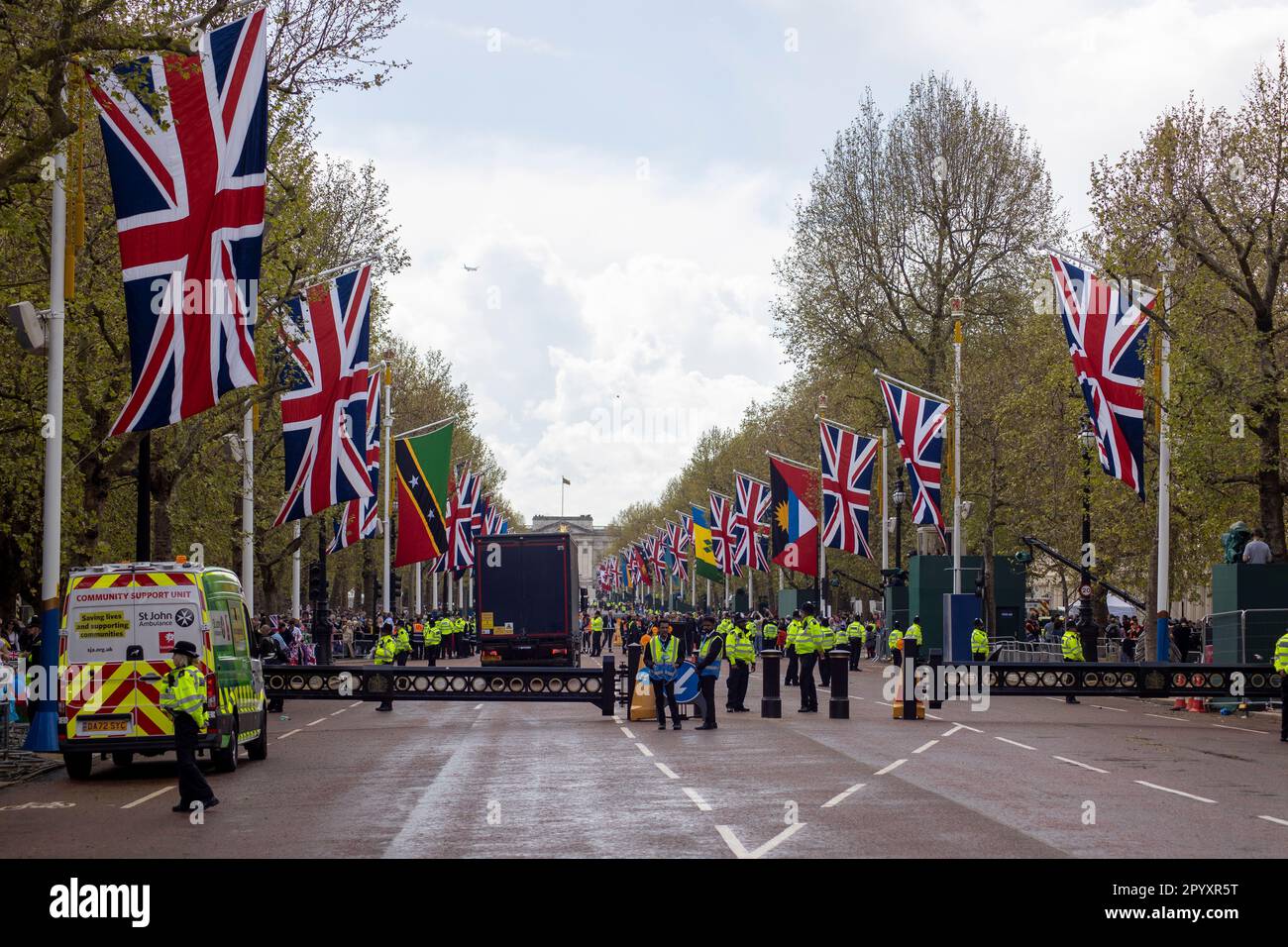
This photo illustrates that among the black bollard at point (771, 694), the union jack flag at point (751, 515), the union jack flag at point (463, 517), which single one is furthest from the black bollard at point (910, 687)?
the union jack flag at point (751, 515)

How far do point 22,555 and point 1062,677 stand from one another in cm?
2196

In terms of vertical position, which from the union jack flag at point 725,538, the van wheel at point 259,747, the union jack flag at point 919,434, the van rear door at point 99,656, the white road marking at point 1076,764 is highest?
the union jack flag at point 919,434

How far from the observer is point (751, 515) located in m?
63.6

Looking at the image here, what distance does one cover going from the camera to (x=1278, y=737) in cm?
2627

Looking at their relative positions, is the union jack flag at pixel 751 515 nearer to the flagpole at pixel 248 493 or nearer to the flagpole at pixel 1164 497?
the flagpole at pixel 1164 497

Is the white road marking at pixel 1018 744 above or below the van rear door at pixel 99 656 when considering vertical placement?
below

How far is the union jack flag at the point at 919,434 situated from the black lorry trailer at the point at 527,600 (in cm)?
912

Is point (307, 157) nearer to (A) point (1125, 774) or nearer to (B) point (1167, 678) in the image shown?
(B) point (1167, 678)

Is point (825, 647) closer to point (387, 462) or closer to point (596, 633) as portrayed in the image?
point (387, 462)

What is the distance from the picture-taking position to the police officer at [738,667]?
3194 centimetres

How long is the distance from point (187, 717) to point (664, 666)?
40.7ft

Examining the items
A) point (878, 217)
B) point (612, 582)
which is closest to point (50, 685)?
point (878, 217)

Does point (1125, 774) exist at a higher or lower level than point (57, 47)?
lower
